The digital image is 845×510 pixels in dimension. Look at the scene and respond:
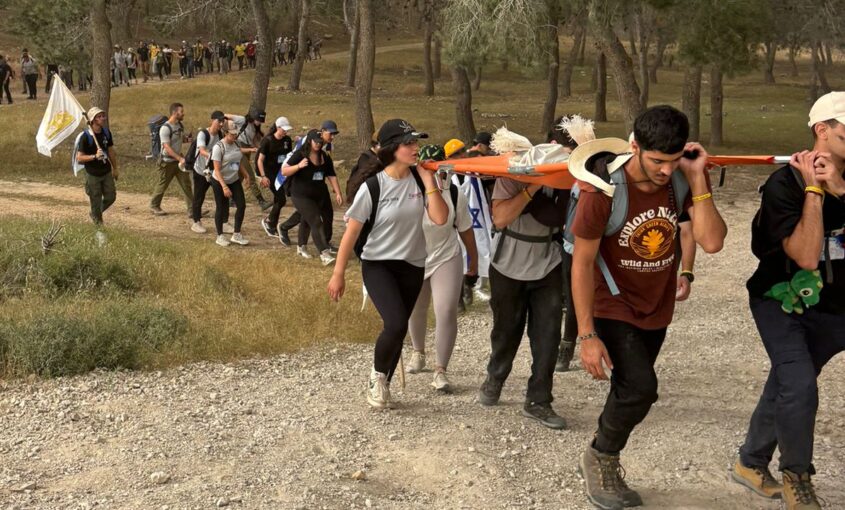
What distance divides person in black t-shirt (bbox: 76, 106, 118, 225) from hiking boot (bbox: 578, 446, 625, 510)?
897cm

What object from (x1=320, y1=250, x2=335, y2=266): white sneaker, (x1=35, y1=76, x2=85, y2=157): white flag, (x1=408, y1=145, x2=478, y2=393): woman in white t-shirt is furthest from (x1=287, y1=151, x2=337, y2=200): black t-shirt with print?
(x1=408, y1=145, x2=478, y2=393): woman in white t-shirt

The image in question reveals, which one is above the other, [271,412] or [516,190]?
[516,190]

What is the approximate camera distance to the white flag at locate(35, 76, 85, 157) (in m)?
13.4

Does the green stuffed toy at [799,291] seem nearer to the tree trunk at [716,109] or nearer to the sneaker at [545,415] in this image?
the sneaker at [545,415]

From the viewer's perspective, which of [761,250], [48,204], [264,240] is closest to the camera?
[761,250]

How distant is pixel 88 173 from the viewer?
42.8 ft

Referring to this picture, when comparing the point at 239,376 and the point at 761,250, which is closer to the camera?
the point at 761,250

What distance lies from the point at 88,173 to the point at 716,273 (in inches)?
314

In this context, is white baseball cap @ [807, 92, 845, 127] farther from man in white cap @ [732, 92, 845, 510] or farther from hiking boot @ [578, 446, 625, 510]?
hiking boot @ [578, 446, 625, 510]

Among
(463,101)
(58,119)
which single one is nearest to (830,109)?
(58,119)

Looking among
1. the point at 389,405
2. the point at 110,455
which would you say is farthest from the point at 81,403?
the point at 389,405

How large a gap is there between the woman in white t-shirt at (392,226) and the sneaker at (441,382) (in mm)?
715

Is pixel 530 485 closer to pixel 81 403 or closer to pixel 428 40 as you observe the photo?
pixel 81 403

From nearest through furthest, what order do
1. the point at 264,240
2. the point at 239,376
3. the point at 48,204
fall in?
the point at 239,376 < the point at 264,240 < the point at 48,204
